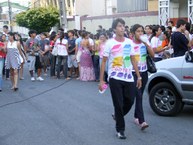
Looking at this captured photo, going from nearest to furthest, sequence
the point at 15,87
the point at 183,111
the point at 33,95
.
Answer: the point at 183,111
the point at 33,95
the point at 15,87

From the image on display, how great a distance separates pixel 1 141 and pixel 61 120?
1642 millimetres

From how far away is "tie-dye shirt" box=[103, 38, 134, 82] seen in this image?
6.37 m

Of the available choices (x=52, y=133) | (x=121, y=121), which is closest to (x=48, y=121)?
(x=52, y=133)

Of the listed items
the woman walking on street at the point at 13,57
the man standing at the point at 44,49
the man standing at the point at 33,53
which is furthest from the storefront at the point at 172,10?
the woman walking on street at the point at 13,57

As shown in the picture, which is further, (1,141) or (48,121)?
(48,121)

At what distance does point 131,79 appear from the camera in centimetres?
646

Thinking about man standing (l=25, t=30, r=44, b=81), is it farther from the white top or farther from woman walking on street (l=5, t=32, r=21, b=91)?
woman walking on street (l=5, t=32, r=21, b=91)

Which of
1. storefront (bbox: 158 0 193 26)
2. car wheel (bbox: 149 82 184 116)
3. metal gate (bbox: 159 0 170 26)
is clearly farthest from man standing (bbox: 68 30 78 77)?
car wheel (bbox: 149 82 184 116)

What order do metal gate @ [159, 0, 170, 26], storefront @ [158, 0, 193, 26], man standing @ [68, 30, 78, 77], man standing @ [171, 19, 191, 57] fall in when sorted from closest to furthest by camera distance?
1. man standing @ [171, 19, 191, 57]
2. man standing @ [68, 30, 78, 77]
3. metal gate @ [159, 0, 170, 26]
4. storefront @ [158, 0, 193, 26]

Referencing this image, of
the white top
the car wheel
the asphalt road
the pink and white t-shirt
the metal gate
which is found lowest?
Result: the asphalt road

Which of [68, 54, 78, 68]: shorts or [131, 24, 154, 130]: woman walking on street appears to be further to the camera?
[68, 54, 78, 68]: shorts

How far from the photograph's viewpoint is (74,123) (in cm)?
771

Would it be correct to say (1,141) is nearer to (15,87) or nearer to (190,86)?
(190,86)

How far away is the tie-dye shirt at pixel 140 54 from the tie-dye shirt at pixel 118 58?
0.54 meters
